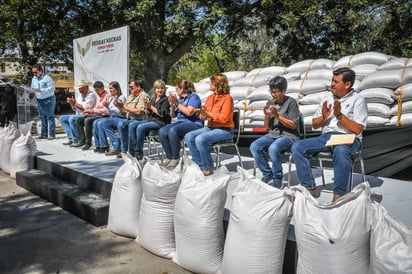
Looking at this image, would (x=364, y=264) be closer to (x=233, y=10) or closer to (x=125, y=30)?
(x=125, y=30)

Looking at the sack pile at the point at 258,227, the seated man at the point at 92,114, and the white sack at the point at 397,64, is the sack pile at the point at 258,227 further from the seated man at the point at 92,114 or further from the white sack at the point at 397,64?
the white sack at the point at 397,64

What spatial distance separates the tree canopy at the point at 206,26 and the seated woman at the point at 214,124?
668cm

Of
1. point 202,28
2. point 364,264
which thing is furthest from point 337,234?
point 202,28

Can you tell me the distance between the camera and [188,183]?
234 centimetres

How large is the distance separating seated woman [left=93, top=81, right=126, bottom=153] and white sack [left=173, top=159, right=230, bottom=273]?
2946mm

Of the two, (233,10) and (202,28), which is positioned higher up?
(233,10)

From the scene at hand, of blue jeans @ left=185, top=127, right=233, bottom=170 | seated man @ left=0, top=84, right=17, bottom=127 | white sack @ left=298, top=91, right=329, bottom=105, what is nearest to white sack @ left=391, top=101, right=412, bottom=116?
white sack @ left=298, top=91, right=329, bottom=105

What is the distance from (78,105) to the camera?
5676 mm

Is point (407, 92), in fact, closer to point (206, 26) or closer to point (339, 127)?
point (339, 127)

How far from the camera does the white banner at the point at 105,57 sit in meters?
5.48

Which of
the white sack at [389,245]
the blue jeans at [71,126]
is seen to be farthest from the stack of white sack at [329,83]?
the white sack at [389,245]

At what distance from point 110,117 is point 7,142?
146cm

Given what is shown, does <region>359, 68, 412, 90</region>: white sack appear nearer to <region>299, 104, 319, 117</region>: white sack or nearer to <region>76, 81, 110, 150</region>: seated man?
<region>299, 104, 319, 117</region>: white sack

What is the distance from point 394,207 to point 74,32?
12.3 m
